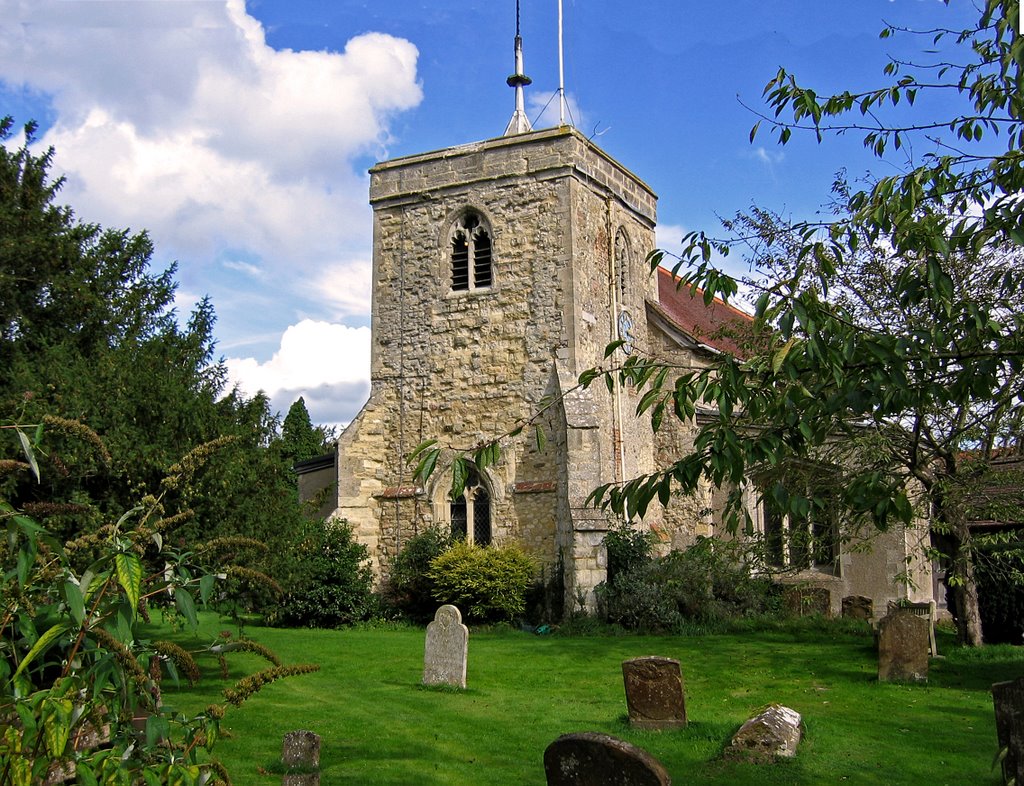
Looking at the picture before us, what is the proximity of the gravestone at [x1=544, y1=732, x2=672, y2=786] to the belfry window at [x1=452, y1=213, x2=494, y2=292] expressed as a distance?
15115 mm

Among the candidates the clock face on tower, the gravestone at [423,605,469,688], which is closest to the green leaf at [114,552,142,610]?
the gravestone at [423,605,469,688]

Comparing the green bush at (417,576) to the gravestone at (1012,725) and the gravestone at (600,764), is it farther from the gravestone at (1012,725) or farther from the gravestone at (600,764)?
the gravestone at (1012,725)

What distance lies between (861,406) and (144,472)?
961cm

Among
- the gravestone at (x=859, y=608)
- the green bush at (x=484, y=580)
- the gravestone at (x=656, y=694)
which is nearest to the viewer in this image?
the gravestone at (x=656, y=694)

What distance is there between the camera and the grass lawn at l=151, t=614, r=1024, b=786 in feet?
28.6

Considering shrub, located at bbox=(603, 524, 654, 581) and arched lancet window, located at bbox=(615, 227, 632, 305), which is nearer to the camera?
shrub, located at bbox=(603, 524, 654, 581)

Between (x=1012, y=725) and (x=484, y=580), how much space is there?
476 inches

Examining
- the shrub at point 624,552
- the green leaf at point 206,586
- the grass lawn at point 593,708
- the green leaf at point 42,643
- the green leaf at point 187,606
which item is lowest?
the grass lawn at point 593,708

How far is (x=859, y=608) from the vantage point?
18.4 metres

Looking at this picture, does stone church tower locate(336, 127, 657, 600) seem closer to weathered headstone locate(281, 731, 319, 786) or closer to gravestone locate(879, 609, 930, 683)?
gravestone locate(879, 609, 930, 683)

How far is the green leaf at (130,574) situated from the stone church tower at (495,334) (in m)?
15.6

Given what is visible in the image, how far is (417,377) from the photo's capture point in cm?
2098

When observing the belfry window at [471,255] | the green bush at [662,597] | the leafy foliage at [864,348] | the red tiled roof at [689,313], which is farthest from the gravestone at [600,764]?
the red tiled roof at [689,313]

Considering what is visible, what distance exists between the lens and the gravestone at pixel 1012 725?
22.0ft
